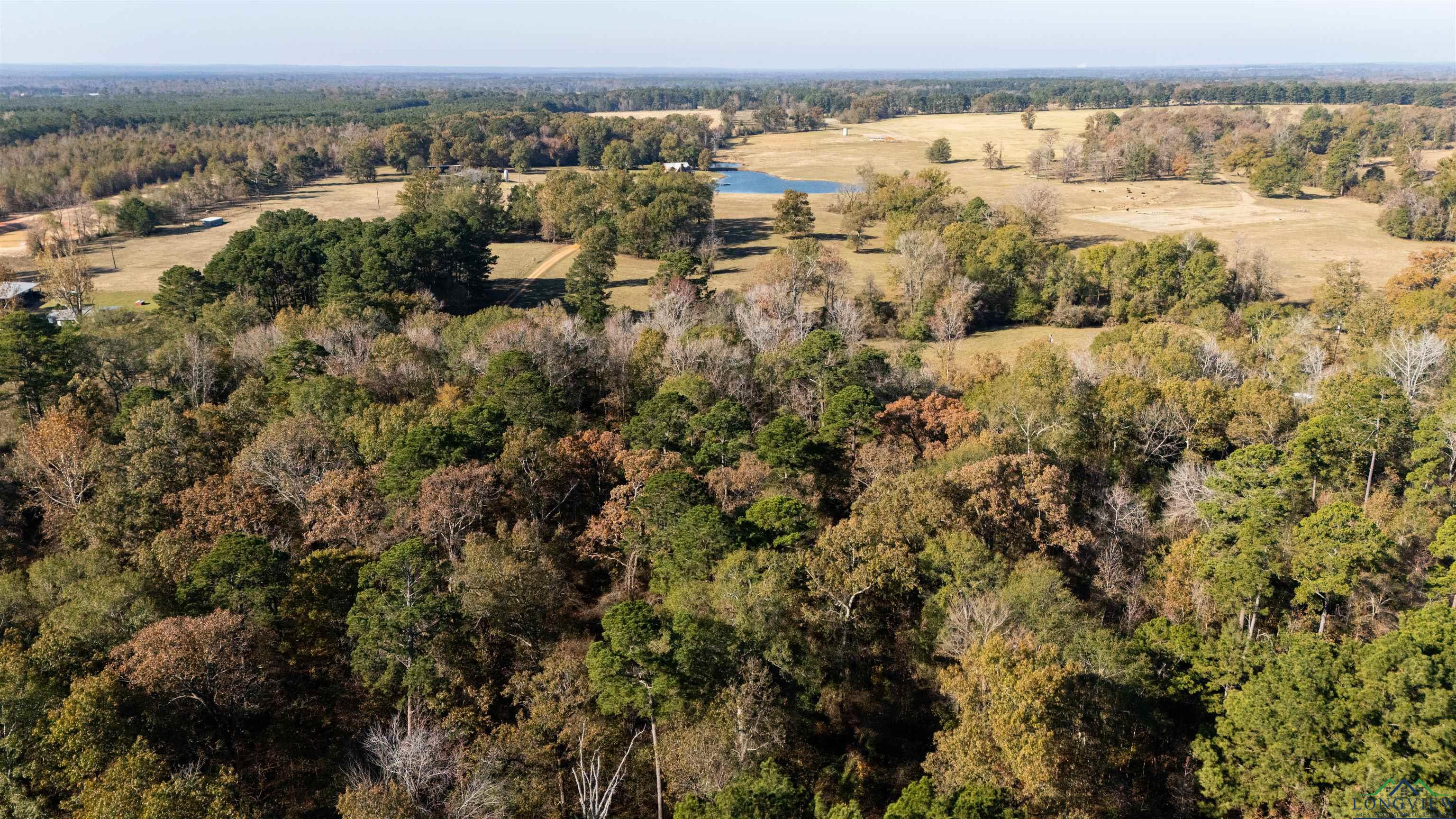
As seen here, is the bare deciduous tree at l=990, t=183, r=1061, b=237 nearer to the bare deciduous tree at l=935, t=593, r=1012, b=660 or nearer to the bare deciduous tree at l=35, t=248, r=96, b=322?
the bare deciduous tree at l=935, t=593, r=1012, b=660

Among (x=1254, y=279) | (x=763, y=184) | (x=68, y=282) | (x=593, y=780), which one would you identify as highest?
(x=763, y=184)

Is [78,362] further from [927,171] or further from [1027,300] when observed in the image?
[927,171]

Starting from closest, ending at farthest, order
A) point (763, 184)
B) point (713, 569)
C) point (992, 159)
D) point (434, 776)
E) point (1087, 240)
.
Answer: point (434, 776) < point (713, 569) < point (1087, 240) < point (763, 184) < point (992, 159)

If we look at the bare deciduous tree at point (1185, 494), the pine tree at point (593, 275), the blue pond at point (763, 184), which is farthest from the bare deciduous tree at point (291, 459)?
the blue pond at point (763, 184)

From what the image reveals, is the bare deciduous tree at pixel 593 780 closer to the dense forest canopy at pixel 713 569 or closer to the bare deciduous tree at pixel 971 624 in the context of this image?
the dense forest canopy at pixel 713 569

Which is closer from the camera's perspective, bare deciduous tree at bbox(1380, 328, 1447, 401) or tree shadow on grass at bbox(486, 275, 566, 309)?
bare deciduous tree at bbox(1380, 328, 1447, 401)

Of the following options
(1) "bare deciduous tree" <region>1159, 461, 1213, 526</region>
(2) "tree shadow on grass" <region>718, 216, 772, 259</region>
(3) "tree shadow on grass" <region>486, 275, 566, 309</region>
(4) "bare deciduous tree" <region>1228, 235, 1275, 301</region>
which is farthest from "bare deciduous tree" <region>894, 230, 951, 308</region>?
(1) "bare deciduous tree" <region>1159, 461, 1213, 526</region>

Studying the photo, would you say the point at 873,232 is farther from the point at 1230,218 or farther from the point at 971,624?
the point at 971,624

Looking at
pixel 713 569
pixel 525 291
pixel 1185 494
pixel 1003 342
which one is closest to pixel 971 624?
pixel 713 569
